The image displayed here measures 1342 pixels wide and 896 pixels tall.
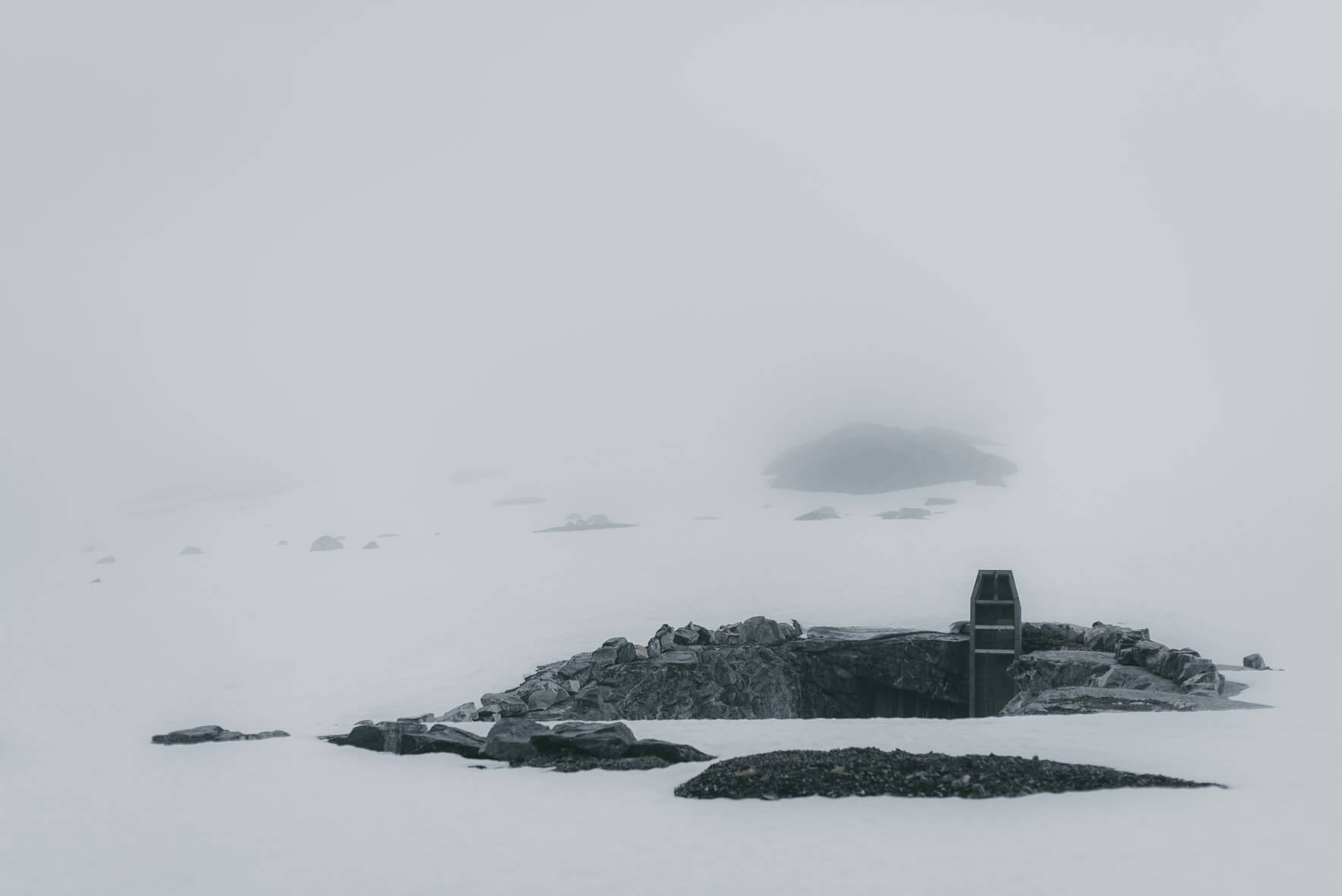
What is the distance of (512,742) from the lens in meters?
23.4

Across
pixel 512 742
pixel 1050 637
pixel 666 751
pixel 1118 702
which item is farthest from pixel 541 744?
pixel 1050 637

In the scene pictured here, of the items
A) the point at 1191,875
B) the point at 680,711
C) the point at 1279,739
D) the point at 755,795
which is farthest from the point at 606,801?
the point at 680,711

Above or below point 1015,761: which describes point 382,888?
below

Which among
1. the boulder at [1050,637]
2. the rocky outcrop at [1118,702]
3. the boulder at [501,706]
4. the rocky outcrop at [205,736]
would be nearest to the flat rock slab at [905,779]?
the rocky outcrop at [1118,702]

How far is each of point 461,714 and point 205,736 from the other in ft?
41.6

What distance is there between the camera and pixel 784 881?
1442 cm

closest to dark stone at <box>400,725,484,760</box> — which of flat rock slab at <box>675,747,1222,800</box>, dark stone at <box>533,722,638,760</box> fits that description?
dark stone at <box>533,722,638,760</box>

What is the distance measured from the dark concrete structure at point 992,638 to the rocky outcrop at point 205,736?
32.2 metres

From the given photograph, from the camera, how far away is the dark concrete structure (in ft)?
156

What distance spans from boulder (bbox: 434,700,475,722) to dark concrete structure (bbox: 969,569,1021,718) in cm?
2340

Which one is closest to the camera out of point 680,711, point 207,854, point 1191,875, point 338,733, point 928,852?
point 1191,875

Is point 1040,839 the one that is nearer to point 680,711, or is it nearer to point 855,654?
point 680,711

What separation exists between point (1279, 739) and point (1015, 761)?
821cm

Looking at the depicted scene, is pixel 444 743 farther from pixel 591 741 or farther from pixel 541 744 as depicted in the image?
pixel 591 741
